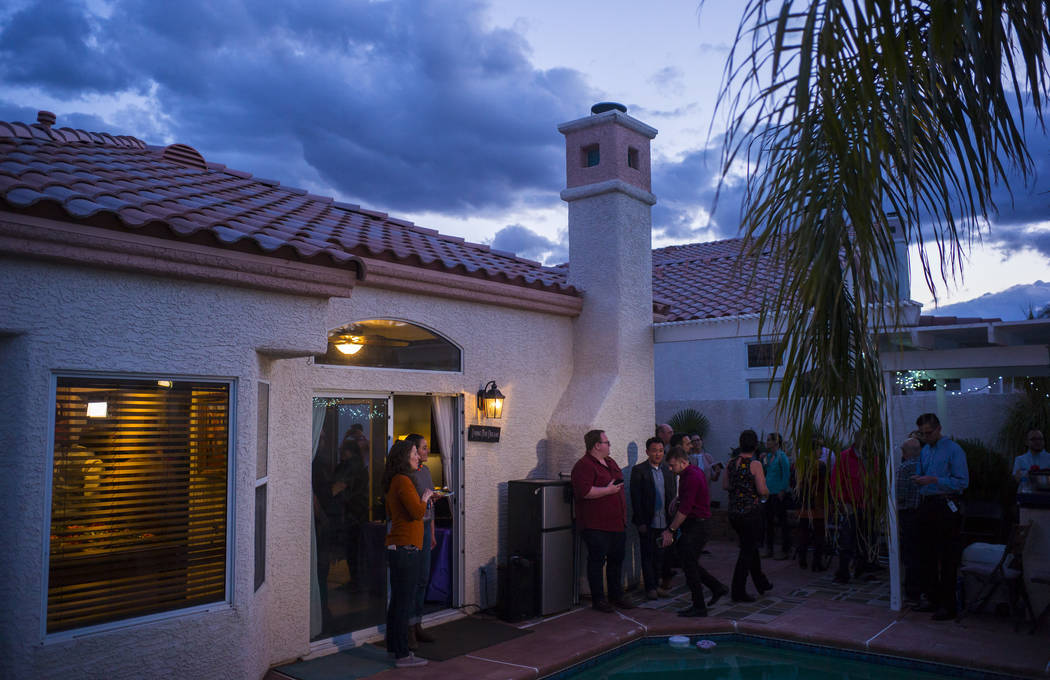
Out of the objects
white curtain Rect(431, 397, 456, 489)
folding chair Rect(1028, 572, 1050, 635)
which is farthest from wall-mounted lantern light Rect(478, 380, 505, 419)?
folding chair Rect(1028, 572, 1050, 635)

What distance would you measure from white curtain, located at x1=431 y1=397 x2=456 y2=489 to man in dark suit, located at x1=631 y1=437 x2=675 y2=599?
7.64 feet

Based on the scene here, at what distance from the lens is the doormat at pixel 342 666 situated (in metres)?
6.62

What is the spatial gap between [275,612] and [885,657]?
18.0 ft

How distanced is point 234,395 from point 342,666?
260cm

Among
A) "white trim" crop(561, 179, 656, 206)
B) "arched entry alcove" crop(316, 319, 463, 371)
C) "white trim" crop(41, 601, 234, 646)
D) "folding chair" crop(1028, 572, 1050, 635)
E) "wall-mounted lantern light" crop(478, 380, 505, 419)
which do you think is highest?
"white trim" crop(561, 179, 656, 206)

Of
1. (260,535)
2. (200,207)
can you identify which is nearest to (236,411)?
(260,535)

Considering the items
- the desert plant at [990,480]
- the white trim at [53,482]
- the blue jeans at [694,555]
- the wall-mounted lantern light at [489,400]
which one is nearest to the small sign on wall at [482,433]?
the wall-mounted lantern light at [489,400]

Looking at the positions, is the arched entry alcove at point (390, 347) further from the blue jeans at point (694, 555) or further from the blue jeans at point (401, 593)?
the blue jeans at point (694, 555)

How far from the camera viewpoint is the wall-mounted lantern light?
8.89m

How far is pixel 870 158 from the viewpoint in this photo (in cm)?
311

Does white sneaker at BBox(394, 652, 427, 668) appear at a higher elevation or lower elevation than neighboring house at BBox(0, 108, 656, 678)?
lower

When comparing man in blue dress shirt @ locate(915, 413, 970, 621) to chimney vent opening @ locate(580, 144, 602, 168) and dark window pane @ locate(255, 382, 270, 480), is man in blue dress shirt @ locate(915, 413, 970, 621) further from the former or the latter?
dark window pane @ locate(255, 382, 270, 480)

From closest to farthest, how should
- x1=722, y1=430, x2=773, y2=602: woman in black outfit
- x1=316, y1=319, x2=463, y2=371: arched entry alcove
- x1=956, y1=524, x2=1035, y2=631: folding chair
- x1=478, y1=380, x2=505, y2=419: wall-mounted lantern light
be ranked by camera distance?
x1=316, y1=319, x2=463, y2=371: arched entry alcove < x1=956, y1=524, x2=1035, y2=631: folding chair < x1=722, y1=430, x2=773, y2=602: woman in black outfit < x1=478, y1=380, x2=505, y2=419: wall-mounted lantern light

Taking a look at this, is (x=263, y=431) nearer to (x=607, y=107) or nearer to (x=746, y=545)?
(x=746, y=545)
